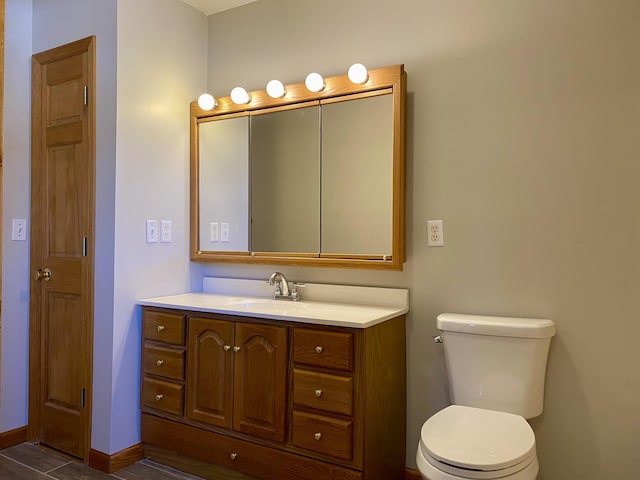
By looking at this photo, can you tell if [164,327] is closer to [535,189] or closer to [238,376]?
[238,376]

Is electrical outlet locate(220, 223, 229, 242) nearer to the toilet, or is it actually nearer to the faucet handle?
the faucet handle

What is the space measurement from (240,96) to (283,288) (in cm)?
104

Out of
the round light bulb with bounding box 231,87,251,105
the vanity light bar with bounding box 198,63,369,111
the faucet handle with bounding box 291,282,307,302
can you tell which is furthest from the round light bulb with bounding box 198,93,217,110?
the faucet handle with bounding box 291,282,307,302

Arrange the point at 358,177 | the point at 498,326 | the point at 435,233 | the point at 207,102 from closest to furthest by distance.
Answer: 1. the point at 498,326
2. the point at 435,233
3. the point at 358,177
4. the point at 207,102

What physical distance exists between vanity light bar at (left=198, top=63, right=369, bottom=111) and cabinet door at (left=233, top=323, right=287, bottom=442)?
3.80 feet

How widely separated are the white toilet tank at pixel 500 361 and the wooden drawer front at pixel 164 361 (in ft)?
4.12

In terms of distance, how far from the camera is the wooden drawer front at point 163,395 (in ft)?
7.76

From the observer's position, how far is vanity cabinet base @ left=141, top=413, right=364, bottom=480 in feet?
6.48

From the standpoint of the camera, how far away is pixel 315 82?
2.37m

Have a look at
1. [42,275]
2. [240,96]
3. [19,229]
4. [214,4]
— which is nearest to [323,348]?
[240,96]

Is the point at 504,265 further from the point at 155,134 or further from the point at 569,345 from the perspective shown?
the point at 155,134

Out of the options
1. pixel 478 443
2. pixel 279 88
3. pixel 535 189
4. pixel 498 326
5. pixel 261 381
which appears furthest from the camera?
pixel 279 88

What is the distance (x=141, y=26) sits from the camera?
2518mm

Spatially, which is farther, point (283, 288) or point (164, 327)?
point (283, 288)
